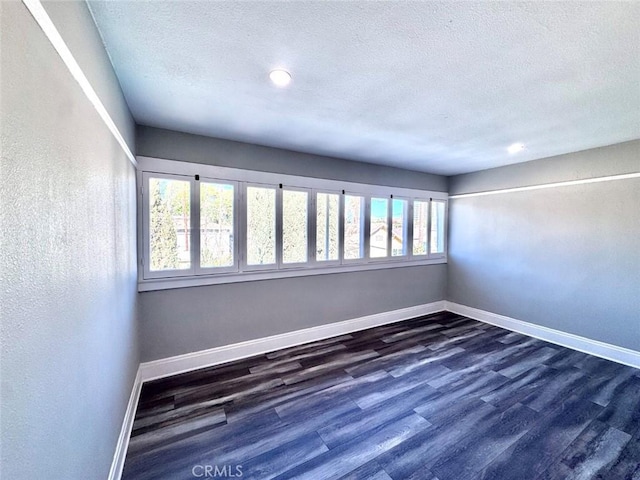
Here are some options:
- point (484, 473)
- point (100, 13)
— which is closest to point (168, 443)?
point (484, 473)

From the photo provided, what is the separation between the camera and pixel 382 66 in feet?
5.32

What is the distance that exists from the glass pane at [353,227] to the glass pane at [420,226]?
113cm

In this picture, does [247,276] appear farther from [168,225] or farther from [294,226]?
[168,225]

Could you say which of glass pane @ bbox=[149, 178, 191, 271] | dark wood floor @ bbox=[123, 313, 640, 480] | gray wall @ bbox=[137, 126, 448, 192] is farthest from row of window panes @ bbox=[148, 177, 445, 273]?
dark wood floor @ bbox=[123, 313, 640, 480]

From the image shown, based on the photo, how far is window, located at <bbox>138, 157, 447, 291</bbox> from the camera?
8.79ft

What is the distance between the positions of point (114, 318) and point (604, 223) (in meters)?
4.93

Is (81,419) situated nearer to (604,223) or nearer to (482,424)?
(482,424)

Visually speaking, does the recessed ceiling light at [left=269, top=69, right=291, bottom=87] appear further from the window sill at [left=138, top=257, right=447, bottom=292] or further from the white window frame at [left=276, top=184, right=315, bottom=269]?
the window sill at [left=138, top=257, right=447, bottom=292]

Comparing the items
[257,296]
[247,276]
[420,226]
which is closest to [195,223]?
[247,276]

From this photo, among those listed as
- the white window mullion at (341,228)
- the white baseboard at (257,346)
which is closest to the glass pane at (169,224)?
the white baseboard at (257,346)

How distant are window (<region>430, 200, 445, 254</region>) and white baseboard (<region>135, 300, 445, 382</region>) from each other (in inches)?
Answer: 48.8

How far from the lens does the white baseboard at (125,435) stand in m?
1.55

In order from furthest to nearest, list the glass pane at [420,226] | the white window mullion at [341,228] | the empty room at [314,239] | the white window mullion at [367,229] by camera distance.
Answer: the glass pane at [420,226] → the white window mullion at [367,229] → the white window mullion at [341,228] → the empty room at [314,239]

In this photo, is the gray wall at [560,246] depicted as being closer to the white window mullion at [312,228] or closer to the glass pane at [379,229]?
the glass pane at [379,229]
